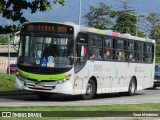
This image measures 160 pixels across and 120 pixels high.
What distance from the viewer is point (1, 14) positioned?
1530 centimetres

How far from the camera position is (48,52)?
794 inches

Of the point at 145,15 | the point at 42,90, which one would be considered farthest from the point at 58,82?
the point at 145,15

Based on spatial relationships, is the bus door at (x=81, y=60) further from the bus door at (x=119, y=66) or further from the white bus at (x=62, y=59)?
the bus door at (x=119, y=66)

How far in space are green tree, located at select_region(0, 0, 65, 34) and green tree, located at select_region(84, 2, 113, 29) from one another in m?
72.3

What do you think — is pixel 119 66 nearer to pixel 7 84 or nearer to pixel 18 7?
pixel 7 84

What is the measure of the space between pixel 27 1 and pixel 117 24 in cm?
7655

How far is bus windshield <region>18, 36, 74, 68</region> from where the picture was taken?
20.1m

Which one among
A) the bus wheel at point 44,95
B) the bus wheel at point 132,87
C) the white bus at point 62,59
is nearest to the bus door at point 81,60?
the white bus at point 62,59

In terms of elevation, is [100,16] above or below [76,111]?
above

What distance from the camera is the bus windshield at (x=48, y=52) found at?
20.1m

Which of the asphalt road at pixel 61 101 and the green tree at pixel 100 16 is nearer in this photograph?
the asphalt road at pixel 61 101

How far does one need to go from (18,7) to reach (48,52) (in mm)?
5186

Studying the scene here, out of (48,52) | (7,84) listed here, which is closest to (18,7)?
(48,52)

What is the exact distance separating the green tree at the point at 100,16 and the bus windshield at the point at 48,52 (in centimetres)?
6810
